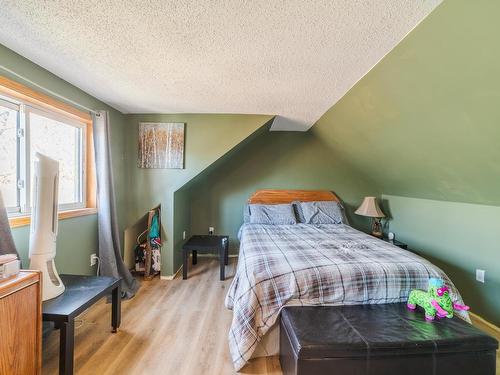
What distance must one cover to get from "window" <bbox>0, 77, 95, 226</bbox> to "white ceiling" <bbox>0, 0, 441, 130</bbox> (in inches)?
14.0

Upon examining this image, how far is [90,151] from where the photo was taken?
2.45 m

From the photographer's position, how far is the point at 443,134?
183cm

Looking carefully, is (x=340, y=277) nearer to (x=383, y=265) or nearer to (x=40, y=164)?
(x=383, y=265)

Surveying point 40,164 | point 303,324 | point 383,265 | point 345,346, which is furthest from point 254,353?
point 40,164

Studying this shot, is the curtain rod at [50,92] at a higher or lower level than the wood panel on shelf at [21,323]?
higher

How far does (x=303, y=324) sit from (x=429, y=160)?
1930mm

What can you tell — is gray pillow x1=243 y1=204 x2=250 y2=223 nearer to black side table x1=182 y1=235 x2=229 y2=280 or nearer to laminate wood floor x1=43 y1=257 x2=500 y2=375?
black side table x1=182 y1=235 x2=229 y2=280

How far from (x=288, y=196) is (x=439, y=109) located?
238 centimetres

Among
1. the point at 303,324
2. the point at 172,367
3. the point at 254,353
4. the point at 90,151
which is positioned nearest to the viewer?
the point at 303,324

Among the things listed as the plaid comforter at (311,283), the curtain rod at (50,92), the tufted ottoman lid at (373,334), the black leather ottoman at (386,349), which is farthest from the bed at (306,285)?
the curtain rod at (50,92)

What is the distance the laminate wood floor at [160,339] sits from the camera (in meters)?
1.53

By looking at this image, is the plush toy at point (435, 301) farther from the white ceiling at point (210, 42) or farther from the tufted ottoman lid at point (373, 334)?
the white ceiling at point (210, 42)

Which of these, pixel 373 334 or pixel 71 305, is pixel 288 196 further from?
pixel 71 305

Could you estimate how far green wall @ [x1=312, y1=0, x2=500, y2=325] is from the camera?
1236 millimetres
